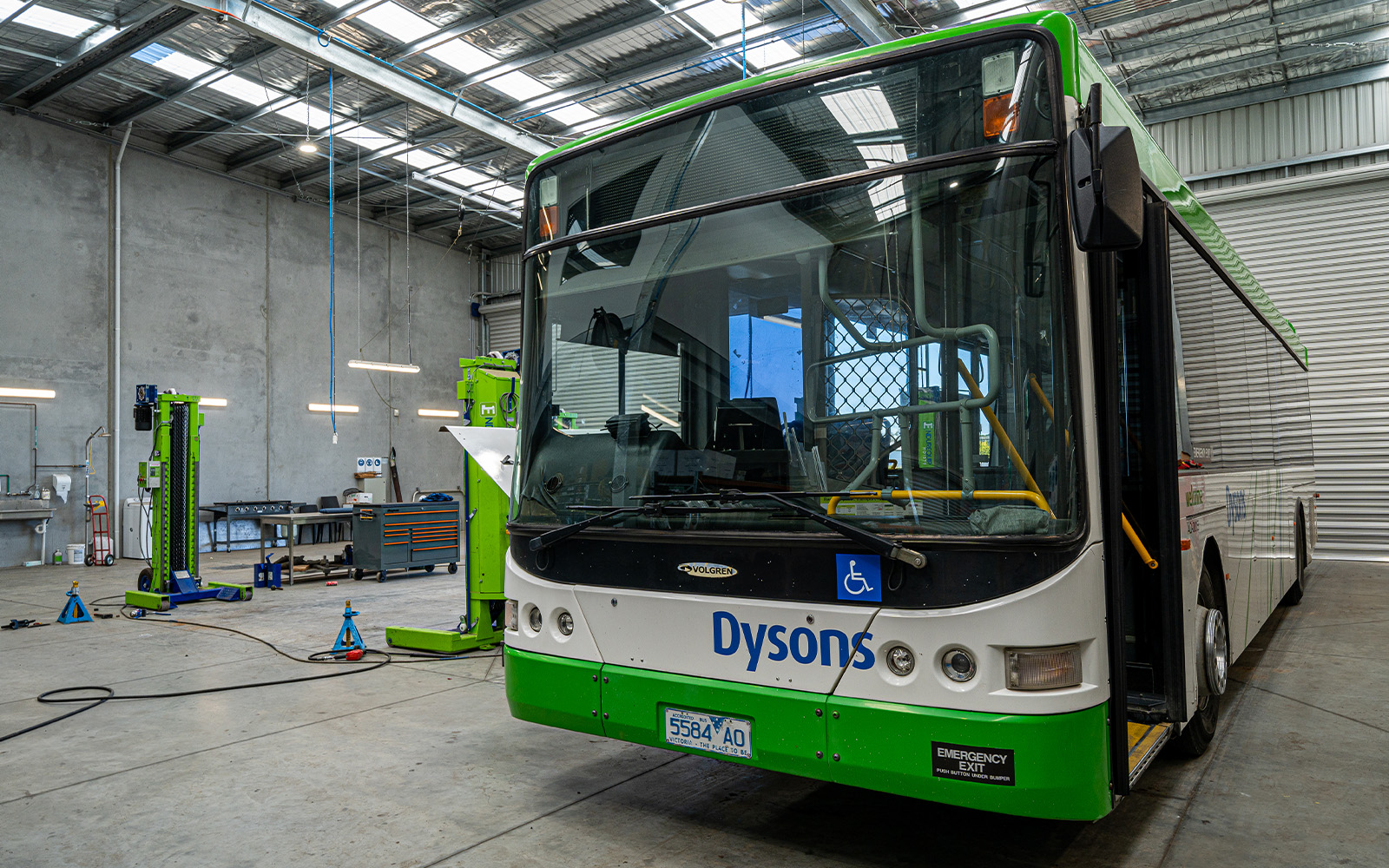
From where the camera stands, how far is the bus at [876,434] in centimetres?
270

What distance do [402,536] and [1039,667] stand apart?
1210 centimetres

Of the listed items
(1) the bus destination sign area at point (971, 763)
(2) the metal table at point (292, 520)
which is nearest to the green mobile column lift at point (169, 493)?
(2) the metal table at point (292, 520)

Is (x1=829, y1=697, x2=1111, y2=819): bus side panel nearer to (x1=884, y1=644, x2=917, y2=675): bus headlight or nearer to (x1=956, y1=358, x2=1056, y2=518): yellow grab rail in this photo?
(x1=884, y1=644, x2=917, y2=675): bus headlight

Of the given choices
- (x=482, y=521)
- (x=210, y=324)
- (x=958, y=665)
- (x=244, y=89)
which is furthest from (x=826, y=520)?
(x=210, y=324)

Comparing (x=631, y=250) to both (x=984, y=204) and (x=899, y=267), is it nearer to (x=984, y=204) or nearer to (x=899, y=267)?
(x=899, y=267)

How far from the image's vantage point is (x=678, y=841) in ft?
11.5

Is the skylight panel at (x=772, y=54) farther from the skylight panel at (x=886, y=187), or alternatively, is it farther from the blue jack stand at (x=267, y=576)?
the blue jack stand at (x=267, y=576)

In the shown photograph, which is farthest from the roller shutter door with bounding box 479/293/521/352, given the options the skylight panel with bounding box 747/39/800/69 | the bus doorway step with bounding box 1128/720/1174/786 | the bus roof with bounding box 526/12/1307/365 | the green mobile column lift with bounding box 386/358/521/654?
the bus doorway step with bounding box 1128/720/1174/786

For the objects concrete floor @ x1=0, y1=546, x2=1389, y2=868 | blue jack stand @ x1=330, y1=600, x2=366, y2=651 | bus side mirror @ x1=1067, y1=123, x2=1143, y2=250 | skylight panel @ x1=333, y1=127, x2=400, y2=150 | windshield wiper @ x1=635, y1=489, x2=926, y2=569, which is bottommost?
concrete floor @ x1=0, y1=546, x2=1389, y2=868

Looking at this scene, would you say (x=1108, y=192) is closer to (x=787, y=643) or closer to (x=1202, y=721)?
(x=787, y=643)

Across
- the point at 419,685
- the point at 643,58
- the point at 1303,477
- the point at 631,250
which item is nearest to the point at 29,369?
the point at 643,58

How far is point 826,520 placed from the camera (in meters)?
2.91

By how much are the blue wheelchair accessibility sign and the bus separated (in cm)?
1

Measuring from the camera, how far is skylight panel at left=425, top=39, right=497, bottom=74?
12.4 m
